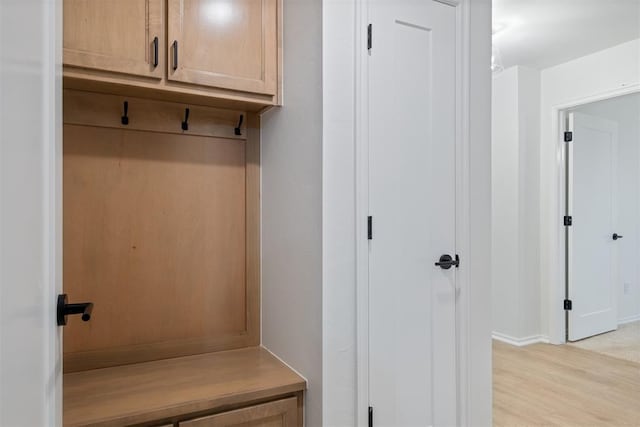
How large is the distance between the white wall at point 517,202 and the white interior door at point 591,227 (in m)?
0.32

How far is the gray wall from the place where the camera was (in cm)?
145

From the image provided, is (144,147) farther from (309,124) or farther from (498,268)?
(498,268)

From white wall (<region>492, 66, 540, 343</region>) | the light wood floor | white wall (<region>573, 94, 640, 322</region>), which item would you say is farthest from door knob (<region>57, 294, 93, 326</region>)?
white wall (<region>573, 94, 640, 322</region>)

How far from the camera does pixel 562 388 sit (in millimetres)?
2896

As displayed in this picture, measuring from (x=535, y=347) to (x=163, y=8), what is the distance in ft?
13.0

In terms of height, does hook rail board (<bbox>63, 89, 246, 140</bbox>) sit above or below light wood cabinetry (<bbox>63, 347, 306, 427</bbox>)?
above

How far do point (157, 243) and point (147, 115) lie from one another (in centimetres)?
55

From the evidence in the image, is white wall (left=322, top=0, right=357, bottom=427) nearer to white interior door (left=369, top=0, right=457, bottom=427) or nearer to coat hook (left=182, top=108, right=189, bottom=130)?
white interior door (left=369, top=0, right=457, bottom=427)

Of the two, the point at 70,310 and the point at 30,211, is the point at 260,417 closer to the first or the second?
the point at 70,310

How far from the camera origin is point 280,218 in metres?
1.75

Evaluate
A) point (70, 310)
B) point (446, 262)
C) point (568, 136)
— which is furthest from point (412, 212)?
point (568, 136)

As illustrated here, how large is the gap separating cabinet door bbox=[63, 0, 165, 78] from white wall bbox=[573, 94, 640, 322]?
475 cm

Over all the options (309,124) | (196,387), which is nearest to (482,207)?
(309,124)

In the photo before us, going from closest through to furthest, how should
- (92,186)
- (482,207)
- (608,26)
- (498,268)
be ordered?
(92,186) → (482,207) → (608,26) → (498,268)
